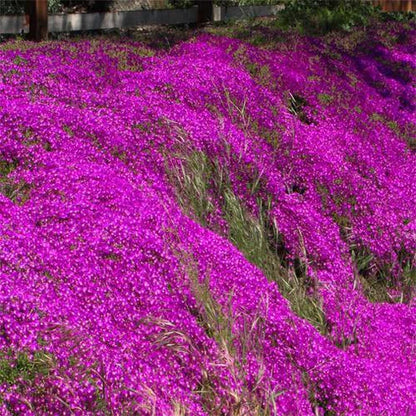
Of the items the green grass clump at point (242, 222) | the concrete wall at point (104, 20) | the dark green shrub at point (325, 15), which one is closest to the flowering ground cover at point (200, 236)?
the green grass clump at point (242, 222)

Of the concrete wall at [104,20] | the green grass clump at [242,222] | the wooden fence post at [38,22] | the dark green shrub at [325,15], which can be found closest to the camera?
the green grass clump at [242,222]

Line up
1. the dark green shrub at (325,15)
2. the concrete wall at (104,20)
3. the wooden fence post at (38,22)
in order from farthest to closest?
the dark green shrub at (325,15), the concrete wall at (104,20), the wooden fence post at (38,22)

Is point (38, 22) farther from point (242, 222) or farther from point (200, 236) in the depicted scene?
point (200, 236)

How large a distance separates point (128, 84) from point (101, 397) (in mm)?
4457

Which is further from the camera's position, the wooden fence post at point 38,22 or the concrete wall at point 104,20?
the concrete wall at point 104,20

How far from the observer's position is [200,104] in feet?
25.3

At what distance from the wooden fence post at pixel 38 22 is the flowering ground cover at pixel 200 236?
3.35 m

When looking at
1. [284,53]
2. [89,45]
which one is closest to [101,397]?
[89,45]

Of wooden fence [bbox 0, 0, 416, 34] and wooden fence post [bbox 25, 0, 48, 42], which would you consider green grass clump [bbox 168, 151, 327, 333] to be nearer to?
wooden fence post [bbox 25, 0, 48, 42]

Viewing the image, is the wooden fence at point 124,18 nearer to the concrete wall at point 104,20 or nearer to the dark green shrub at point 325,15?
the concrete wall at point 104,20

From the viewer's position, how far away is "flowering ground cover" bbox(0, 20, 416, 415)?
4.13 m

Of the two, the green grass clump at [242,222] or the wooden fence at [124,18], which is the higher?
the wooden fence at [124,18]

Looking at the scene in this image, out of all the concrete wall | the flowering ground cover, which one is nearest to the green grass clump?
the flowering ground cover

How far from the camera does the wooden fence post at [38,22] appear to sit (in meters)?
12.7
